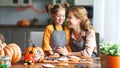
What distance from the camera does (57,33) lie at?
2.56 meters

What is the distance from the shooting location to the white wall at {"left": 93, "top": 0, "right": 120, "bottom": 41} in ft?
13.9

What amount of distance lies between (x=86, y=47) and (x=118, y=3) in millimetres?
1890

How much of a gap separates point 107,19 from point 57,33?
6.45 ft

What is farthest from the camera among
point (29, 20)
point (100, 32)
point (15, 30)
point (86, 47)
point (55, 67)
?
point (29, 20)

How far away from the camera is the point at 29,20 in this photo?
5.46m

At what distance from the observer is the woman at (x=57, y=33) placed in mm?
2508

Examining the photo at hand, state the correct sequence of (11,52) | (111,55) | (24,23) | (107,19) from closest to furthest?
(111,55), (11,52), (107,19), (24,23)

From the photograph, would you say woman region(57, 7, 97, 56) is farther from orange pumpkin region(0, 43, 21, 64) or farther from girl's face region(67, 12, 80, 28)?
orange pumpkin region(0, 43, 21, 64)

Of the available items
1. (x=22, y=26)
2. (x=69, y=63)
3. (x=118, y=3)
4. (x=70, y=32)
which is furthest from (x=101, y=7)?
(x=69, y=63)

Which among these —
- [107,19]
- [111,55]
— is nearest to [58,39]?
[111,55]

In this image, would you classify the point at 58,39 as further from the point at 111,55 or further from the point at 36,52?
the point at 111,55

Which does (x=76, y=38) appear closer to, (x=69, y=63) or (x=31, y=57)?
(x=69, y=63)

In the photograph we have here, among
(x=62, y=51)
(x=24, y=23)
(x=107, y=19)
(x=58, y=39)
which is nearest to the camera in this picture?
(x=62, y=51)

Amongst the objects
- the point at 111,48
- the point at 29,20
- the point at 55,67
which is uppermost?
the point at 29,20
